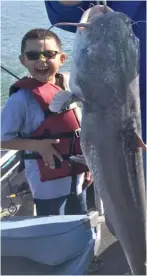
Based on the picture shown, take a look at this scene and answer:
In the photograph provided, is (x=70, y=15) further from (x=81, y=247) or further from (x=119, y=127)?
(x=81, y=247)

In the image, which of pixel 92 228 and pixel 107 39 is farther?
pixel 92 228

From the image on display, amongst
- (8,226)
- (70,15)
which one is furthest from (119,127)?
(8,226)

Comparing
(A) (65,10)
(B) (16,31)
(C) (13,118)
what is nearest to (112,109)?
(A) (65,10)

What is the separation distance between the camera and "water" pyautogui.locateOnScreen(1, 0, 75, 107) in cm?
987

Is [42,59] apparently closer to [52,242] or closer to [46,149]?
[46,149]

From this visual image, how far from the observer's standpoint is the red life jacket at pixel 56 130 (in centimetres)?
244

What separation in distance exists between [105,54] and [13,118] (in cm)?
84

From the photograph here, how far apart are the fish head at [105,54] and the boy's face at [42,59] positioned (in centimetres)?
73

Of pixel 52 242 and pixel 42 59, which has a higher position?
pixel 42 59

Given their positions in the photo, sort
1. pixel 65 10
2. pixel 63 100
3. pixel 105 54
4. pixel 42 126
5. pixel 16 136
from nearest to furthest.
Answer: pixel 105 54
pixel 63 100
pixel 65 10
pixel 16 136
pixel 42 126

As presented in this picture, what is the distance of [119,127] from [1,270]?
1.08 meters

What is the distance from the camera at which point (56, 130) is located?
97.3 inches

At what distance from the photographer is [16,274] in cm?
222

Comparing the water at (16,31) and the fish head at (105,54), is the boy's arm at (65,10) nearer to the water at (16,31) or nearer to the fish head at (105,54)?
the fish head at (105,54)
